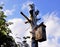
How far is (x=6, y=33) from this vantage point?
1955 centimetres

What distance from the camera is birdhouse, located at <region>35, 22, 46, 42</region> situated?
1128cm

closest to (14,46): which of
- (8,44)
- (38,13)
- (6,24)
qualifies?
(8,44)

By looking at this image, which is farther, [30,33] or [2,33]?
[2,33]

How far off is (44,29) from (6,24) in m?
8.86

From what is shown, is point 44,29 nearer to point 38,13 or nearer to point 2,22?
point 38,13

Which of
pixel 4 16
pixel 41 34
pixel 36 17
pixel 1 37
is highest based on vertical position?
pixel 4 16

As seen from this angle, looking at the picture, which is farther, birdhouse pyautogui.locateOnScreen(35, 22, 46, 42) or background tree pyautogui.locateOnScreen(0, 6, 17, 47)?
background tree pyautogui.locateOnScreen(0, 6, 17, 47)

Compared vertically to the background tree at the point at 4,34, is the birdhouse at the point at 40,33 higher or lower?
lower

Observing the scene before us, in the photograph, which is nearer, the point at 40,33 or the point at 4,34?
the point at 40,33

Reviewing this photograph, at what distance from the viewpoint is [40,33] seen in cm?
1154

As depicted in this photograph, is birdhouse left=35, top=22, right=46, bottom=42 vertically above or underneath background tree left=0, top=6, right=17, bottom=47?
underneath

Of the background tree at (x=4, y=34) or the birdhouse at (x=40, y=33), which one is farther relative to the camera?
the background tree at (x=4, y=34)

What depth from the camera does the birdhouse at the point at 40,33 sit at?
11281mm

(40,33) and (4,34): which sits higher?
(4,34)
